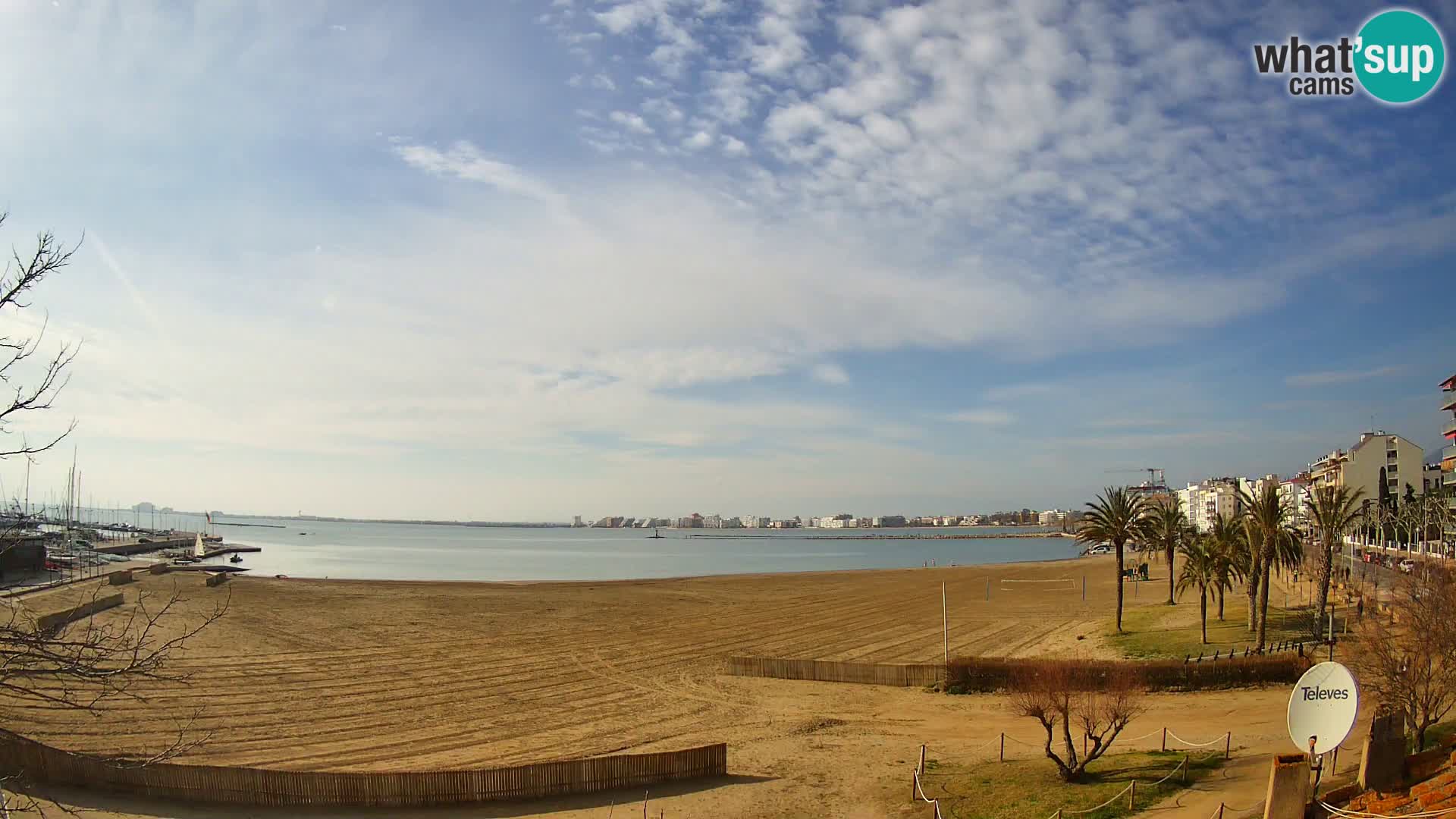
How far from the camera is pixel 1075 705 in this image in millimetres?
24031

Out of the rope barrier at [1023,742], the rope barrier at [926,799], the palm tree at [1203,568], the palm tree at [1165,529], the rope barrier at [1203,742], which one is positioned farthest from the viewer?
the palm tree at [1165,529]

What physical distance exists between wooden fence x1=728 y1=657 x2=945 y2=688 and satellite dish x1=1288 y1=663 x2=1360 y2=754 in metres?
19.5

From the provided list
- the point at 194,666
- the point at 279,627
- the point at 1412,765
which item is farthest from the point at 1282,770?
the point at 279,627

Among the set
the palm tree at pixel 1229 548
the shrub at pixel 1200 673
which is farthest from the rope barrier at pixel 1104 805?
the palm tree at pixel 1229 548

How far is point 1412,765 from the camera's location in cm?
1723

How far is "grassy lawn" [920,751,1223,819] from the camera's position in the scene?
67.4ft

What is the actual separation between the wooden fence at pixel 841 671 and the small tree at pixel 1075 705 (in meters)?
10.8

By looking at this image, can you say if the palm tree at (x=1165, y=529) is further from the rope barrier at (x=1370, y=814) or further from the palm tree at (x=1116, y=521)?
the rope barrier at (x=1370, y=814)

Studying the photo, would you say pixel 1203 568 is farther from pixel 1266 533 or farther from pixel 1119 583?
pixel 1266 533

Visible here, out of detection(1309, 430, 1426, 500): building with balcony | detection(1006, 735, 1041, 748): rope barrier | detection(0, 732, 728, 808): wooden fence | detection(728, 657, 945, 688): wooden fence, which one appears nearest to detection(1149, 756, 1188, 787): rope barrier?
detection(1006, 735, 1041, 748): rope barrier

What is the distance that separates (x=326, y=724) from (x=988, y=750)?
22984mm

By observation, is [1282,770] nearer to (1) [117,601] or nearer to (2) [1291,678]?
Result: (2) [1291,678]

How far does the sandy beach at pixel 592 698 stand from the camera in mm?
26484

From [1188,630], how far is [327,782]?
4161cm
